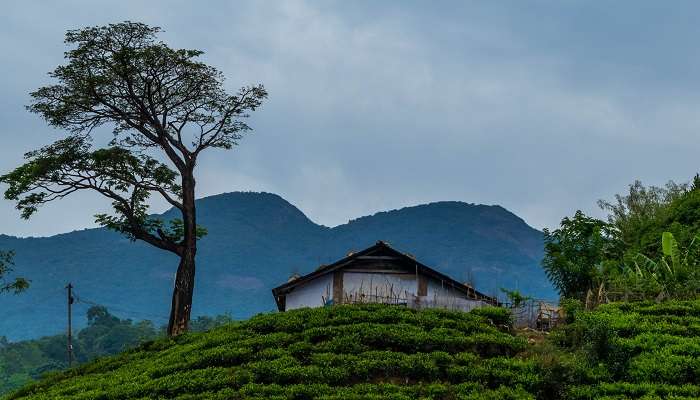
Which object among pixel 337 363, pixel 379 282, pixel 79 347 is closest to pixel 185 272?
pixel 379 282

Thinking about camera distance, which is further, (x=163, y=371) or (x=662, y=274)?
(x=662, y=274)

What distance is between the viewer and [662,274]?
24.5 m

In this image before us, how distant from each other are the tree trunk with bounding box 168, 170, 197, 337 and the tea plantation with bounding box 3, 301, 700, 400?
6745 mm

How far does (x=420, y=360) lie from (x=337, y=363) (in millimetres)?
2038

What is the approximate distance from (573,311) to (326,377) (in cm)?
814

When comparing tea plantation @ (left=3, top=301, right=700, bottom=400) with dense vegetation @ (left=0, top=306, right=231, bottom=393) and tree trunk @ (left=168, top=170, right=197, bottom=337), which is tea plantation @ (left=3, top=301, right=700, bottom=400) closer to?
tree trunk @ (left=168, top=170, right=197, bottom=337)

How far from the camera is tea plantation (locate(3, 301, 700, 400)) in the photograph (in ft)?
56.5

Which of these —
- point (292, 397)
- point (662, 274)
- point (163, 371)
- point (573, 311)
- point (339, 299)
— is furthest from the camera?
point (339, 299)

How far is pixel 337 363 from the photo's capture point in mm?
18750

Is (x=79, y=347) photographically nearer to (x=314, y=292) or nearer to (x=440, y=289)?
(x=314, y=292)

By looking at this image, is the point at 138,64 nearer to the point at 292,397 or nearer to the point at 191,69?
the point at 191,69

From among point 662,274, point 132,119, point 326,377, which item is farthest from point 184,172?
point 662,274

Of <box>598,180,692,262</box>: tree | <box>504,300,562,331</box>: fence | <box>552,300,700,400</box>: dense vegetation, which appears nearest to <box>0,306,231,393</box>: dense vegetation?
<box>598,180,692,262</box>: tree

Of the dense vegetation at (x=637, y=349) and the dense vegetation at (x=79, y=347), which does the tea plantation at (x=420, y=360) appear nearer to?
the dense vegetation at (x=637, y=349)
